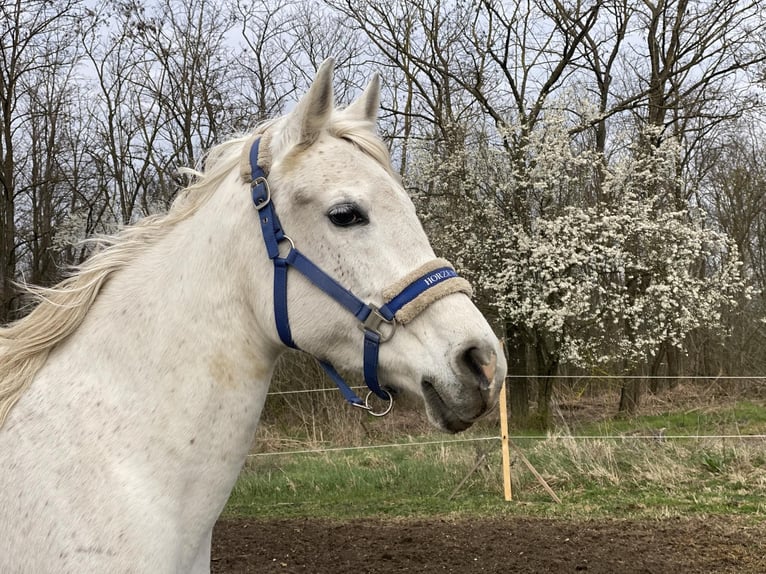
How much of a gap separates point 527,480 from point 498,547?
2603 millimetres

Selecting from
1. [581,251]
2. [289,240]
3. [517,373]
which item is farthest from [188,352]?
[517,373]

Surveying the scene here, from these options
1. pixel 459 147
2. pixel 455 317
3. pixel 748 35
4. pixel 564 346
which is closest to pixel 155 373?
pixel 455 317

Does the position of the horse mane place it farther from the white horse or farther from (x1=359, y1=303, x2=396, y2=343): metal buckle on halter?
(x1=359, y1=303, x2=396, y2=343): metal buckle on halter

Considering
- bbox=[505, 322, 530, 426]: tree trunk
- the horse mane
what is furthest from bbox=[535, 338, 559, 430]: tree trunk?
the horse mane

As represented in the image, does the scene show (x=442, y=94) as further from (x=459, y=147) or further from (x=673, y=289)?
(x=673, y=289)

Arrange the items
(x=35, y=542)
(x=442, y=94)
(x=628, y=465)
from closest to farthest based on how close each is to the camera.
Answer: (x=35, y=542)
(x=628, y=465)
(x=442, y=94)

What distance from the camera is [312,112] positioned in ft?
5.99

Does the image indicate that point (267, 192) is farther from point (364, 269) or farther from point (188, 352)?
point (188, 352)

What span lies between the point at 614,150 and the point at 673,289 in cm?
392

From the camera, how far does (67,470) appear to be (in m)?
1.62

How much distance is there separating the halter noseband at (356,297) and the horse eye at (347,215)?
5.5 inches

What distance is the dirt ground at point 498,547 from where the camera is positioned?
18.0ft

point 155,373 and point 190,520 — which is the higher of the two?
point 155,373

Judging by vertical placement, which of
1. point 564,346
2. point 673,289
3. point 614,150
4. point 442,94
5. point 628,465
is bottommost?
point 628,465
